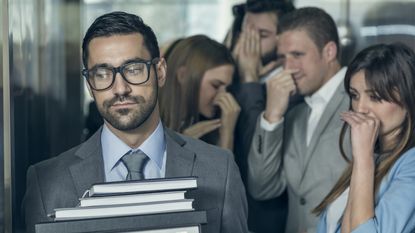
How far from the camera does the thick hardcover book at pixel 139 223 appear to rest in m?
2.62

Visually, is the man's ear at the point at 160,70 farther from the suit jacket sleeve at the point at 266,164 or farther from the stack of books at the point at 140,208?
the suit jacket sleeve at the point at 266,164

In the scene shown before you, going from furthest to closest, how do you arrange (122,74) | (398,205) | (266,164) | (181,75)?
(181,75), (266,164), (398,205), (122,74)

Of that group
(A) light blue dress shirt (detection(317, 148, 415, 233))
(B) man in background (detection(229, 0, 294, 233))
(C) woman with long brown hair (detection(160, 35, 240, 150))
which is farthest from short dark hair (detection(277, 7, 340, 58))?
(A) light blue dress shirt (detection(317, 148, 415, 233))

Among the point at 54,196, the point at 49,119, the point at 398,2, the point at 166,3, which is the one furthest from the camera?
the point at 166,3

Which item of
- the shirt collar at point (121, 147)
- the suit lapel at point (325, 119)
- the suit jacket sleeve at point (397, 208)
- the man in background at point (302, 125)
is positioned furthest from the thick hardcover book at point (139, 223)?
the suit lapel at point (325, 119)

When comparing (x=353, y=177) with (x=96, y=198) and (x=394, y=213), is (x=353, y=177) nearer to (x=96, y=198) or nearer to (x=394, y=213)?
(x=394, y=213)

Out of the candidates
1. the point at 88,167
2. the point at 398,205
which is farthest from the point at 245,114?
the point at 88,167

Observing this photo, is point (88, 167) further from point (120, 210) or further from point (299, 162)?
point (299, 162)

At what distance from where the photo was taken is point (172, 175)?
10.2 feet

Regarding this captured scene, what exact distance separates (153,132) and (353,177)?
2.47 feet

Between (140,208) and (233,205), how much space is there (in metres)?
0.54

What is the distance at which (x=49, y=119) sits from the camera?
5.15 m

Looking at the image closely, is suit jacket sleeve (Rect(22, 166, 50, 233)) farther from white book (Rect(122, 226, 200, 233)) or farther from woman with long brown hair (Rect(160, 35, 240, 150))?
woman with long brown hair (Rect(160, 35, 240, 150))

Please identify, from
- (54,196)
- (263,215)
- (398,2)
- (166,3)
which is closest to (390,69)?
(54,196)
